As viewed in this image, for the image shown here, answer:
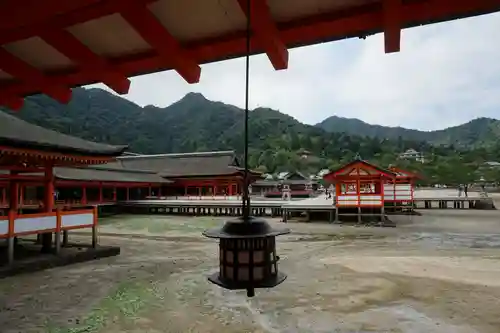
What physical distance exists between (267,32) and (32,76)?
2.66m

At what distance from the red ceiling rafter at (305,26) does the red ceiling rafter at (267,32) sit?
0.31ft

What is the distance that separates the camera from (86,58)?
350 cm

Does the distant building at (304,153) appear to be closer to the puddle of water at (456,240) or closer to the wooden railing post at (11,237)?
the puddle of water at (456,240)

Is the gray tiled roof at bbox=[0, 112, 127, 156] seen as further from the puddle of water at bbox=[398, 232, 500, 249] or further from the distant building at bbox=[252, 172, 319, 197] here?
the distant building at bbox=[252, 172, 319, 197]

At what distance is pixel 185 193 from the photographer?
1293 inches

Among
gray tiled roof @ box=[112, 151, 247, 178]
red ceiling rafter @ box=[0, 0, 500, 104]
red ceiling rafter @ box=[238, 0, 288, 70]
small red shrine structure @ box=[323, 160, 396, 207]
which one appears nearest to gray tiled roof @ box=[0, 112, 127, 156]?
red ceiling rafter @ box=[0, 0, 500, 104]

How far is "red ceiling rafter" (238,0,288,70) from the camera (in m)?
2.74

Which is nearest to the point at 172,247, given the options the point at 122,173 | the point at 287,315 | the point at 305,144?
the point at 287,315

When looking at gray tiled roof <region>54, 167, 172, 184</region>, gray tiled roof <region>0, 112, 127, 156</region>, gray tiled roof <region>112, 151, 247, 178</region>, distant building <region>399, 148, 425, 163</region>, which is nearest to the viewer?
gray tiled roof <region>0, 112, 127, 156</region>

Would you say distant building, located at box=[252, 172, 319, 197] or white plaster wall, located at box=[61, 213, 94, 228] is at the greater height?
distant building, located at box=[252, 172, 319, 197]

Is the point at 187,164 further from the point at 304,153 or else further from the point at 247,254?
the point at 304,153

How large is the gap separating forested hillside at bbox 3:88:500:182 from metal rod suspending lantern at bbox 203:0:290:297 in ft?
157

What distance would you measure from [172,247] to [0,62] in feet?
33.5

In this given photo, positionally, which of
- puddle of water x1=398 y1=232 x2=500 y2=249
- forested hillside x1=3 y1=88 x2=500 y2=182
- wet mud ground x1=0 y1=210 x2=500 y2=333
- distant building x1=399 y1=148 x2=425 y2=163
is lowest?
puddle of water x1=398 y1=232 x2=500 y2=249
